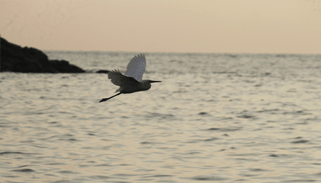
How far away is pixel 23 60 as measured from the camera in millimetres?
51062

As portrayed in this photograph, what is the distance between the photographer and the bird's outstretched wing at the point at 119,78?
9.15 meters

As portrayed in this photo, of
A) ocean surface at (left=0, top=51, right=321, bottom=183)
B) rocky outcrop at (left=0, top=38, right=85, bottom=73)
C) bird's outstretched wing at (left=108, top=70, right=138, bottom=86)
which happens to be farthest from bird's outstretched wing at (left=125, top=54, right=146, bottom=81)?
rocky outcrop at (left=0, top=38, right=85, bottom=73)

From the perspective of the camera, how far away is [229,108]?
2209cm

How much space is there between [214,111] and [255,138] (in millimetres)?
6661

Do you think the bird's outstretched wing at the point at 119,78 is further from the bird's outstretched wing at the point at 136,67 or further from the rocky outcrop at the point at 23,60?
the rocky outcrop at the point at 23,60

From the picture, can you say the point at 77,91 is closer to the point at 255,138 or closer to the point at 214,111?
the point at 214,111

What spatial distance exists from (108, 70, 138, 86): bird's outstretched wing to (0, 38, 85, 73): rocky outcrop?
4220 cm

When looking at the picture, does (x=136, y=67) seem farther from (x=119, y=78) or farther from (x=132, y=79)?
(x=119, y=78)

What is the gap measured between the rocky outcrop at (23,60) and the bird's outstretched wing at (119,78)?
42.2 meters

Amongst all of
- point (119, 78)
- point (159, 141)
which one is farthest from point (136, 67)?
point (159, 141)

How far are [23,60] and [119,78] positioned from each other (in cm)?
4405

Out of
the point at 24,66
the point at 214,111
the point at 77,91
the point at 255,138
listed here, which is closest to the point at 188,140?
the point at 255,138

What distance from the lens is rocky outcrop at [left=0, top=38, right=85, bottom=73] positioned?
50.2m

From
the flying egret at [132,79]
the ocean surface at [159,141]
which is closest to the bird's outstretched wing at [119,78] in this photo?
the flying egret at [132,79]
